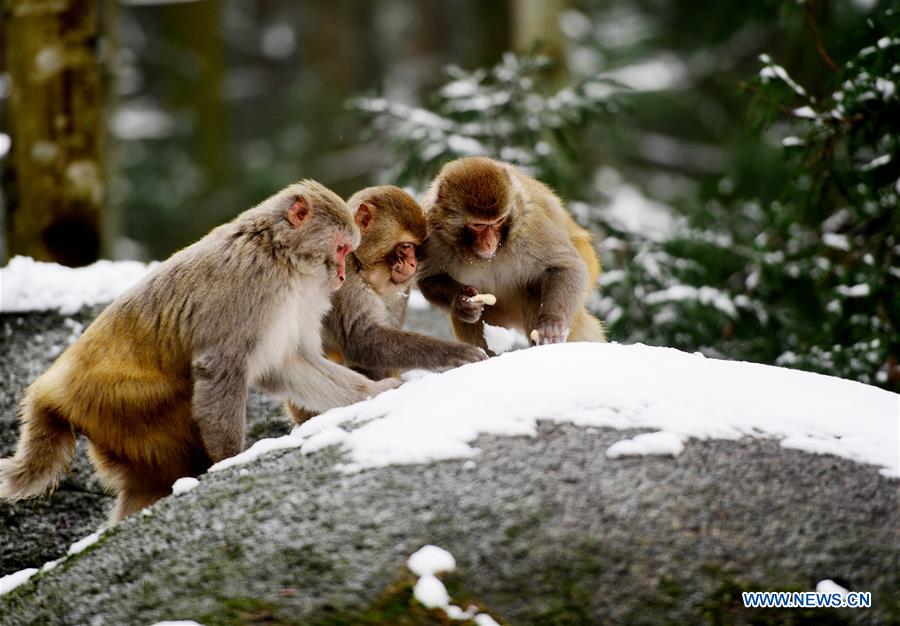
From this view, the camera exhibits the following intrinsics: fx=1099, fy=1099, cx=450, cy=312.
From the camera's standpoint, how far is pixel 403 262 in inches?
194

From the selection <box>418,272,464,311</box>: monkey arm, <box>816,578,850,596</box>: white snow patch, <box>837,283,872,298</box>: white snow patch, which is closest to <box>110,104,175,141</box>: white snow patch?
<box>837,283,872,298</box>: white snow patch

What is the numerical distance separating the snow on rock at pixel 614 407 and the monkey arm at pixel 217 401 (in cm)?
30

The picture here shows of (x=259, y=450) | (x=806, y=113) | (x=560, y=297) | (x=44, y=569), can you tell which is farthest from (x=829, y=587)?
(x=806, y=113)

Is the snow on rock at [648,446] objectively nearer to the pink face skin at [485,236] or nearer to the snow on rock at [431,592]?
the snow on rock at [431,592]

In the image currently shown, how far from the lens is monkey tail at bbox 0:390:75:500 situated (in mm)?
4289

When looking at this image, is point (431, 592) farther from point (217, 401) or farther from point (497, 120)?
point (497, 120)

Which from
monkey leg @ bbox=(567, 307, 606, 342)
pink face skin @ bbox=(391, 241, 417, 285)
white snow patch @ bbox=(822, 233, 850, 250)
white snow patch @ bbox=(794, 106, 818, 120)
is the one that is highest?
white snow patch @ bbox=(794, 106, 818, 120)

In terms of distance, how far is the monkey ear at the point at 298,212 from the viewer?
4.46 metres

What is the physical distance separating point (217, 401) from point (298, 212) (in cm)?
86

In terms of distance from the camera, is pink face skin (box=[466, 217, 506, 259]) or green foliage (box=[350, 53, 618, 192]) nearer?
pink face skin (box=[466, 217, 506, 259])

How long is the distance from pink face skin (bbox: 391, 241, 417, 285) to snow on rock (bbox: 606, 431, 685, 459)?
5.73 feet

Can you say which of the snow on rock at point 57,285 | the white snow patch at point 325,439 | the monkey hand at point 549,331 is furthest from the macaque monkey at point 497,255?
the snow on rock at point 57,285

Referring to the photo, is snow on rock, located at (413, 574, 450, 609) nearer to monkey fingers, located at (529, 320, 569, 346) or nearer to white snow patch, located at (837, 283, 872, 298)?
monkey fingers, located at (529, 320, 569, 346)

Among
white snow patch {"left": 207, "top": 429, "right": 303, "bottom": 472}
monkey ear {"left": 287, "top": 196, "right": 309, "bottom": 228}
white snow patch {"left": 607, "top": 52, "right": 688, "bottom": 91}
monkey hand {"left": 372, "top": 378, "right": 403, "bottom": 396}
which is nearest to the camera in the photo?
white snow patch {"left": 207, "top": 429, "right": 303, "bottom": 472}
